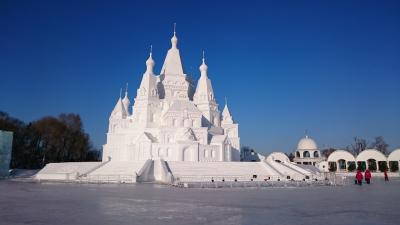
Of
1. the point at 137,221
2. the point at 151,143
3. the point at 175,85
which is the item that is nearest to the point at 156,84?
the point at 175,85

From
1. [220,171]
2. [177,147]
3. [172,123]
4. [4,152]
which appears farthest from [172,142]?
[4,152]

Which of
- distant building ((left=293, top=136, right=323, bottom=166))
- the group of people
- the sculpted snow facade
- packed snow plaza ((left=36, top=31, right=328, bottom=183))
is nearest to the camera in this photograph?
the group of people

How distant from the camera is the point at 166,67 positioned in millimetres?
59312

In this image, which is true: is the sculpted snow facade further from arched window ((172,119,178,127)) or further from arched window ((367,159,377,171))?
arched window ((367,159,377,171))

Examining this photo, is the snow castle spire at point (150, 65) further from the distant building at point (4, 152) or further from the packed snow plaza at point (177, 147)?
the distant building at point (4, 152)

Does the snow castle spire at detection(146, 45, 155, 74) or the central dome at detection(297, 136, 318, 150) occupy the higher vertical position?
the snow castle spire at detection(146, 45, 155, 74)

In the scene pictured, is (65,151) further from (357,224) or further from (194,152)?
(357,224)

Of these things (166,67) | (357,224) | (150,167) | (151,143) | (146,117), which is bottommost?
(357,224)

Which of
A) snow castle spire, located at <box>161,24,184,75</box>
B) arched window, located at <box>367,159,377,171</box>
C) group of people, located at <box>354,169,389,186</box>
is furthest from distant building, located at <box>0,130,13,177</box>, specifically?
arched window, located at <box>367,159,377,171</box>

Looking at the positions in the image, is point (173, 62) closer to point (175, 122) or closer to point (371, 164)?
point (175, 122)

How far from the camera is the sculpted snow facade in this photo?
48.7 metres

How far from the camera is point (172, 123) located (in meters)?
50.8

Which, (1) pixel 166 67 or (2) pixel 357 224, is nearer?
(2) pixel 357 224

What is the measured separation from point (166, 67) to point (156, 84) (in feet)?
15.1
